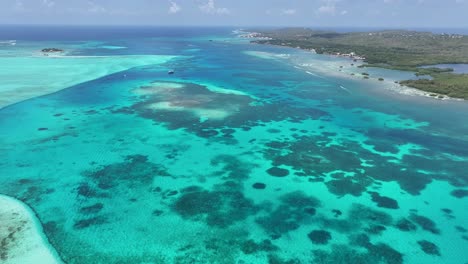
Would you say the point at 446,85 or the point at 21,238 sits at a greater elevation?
the point at 446,85

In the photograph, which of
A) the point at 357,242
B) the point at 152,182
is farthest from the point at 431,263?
the point at 152,182

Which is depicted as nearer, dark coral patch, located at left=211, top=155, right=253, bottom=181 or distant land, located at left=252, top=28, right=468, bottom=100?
dark coral patch, located at left=211, top=155, right=253, bottom=181

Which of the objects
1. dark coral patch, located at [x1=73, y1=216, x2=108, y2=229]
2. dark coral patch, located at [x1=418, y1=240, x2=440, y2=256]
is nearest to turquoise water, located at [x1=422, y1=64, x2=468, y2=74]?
dark coral patch, located at [x1=418, y1=240, x2=440, y2=256]

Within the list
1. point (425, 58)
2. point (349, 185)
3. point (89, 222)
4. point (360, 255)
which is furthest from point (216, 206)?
point (425, 58)

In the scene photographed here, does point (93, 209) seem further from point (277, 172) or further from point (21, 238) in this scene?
point (277, 172)

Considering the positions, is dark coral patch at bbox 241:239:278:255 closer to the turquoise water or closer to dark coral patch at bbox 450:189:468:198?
dark coral patch at bbox 450:189:468:198

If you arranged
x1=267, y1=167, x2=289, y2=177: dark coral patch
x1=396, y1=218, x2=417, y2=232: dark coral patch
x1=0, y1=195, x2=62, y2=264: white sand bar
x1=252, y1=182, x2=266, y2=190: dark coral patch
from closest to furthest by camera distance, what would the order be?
x1=0, y1=195, x2=62, y2=264: white sand bar
x1=396, y1=218, x2=417, y2=232: dark coral patch
x1=252, y1=182, x2=266, y2=190: dark coral patch
x1=267, y1=167, x2=289, y2=177: dark coral patch

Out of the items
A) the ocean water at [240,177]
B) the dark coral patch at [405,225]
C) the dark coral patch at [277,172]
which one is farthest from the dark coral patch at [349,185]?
the dark coral patch at [405,225]
